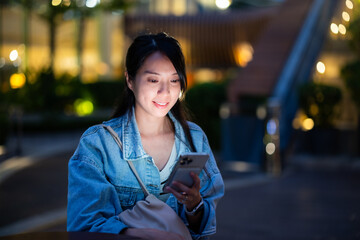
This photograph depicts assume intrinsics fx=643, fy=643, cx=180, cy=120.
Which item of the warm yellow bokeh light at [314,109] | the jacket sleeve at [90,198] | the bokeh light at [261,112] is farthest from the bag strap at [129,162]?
the warm yellow bokeh light at [314,109]

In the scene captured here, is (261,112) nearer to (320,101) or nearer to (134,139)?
(320,101)

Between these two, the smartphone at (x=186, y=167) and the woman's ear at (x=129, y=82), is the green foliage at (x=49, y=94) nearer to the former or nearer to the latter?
the woman's ear at (x=129, y=82)

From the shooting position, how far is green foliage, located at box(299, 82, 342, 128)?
464 inches

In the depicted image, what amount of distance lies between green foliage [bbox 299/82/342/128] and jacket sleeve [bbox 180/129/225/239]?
9267 mm

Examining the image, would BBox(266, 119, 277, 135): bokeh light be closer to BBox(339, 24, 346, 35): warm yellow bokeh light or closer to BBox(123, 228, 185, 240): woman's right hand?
BBox(339, 24, 346, 35): warm yellow bokeh light

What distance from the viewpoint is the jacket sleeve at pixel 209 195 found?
269cm

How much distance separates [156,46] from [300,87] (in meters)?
9.60

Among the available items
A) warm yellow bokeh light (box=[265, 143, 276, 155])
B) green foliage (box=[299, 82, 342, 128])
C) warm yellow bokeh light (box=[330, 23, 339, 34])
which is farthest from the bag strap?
warm yellow bokeh light (box=[330, 23, 339, 34])

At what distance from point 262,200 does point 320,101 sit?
4200mm

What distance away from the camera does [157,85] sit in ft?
9.02

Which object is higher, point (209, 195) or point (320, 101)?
point (320, 101)

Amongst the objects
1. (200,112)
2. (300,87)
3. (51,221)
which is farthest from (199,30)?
(51,221)

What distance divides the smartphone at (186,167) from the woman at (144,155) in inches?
1.1

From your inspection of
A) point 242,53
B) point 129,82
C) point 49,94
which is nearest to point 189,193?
point 129,82
